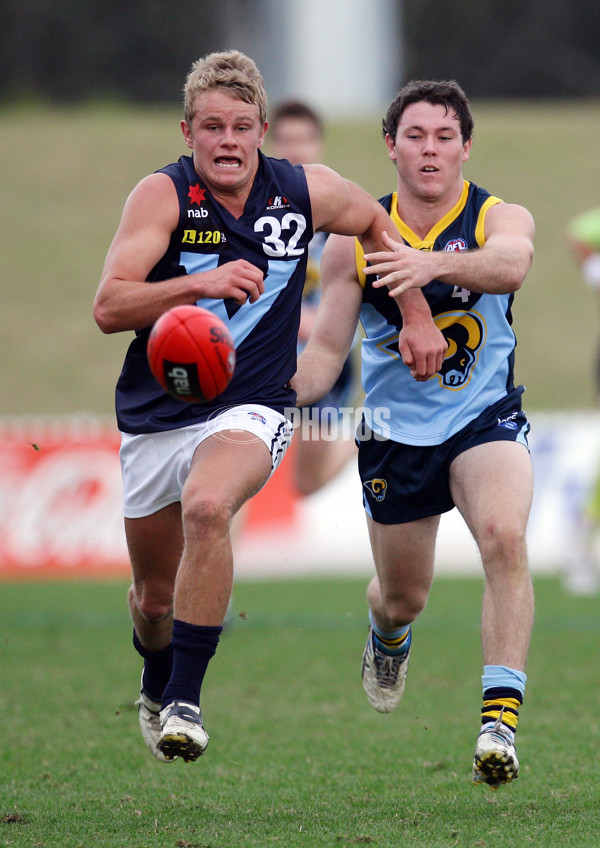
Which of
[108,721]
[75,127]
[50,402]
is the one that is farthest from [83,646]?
[75,127]

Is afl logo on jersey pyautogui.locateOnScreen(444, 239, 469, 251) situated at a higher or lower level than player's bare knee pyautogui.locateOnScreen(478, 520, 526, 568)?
higher

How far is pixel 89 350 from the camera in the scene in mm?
29281

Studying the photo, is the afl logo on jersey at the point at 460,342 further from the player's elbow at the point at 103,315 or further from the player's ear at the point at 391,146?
the player's elbow at the point at 103,315

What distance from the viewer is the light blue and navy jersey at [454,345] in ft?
17.6

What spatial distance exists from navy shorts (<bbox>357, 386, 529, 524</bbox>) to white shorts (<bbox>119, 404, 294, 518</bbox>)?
0.59 m

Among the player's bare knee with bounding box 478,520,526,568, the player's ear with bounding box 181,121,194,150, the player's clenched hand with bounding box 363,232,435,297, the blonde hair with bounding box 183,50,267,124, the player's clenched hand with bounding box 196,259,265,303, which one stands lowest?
the player's bare knee with bounding box 478,520,526,568

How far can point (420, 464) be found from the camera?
5.45m

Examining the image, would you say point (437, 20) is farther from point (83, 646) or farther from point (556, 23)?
point (83, 646)

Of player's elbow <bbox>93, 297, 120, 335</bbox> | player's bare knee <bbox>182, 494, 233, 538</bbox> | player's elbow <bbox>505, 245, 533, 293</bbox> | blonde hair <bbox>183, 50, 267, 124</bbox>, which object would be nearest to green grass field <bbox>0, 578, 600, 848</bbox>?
player's bare knee <bbox>182, 494, 233, 538</bbox>

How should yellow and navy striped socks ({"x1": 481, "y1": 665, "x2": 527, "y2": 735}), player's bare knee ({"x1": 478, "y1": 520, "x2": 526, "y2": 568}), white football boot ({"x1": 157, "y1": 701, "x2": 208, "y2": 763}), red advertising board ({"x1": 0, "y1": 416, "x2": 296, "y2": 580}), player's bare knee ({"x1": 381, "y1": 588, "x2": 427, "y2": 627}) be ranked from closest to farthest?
1. white football boot ({"x1": 157, "y1": 701, "x2": 208, "y2": 763})
2. yellow and navy striped socks ({"x1": 481, "y1": 665, "x2": 527, "y2": 735})
3. player's bare knee ({"x1": 478, "y1": 520, "x2": 526, "y2": 568})
4. player's bare knee ({"x1": 381, "y1": 588, "x2": 427, "y2": 627})
5. red advertising board ({"x1": 0, "y1": 416, "x2": 296, "y2": 580})

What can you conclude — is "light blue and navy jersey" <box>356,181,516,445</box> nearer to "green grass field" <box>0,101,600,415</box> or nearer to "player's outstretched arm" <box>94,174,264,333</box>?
"player's outstretched arm" <box>94,174,264,333</box>

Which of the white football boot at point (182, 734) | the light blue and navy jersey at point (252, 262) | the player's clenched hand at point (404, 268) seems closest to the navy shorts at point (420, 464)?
the light blue and navy jersey at point (252, 262)

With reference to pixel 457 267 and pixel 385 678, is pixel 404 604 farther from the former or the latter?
pixel 457 267

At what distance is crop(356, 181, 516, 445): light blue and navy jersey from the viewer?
538 cm
